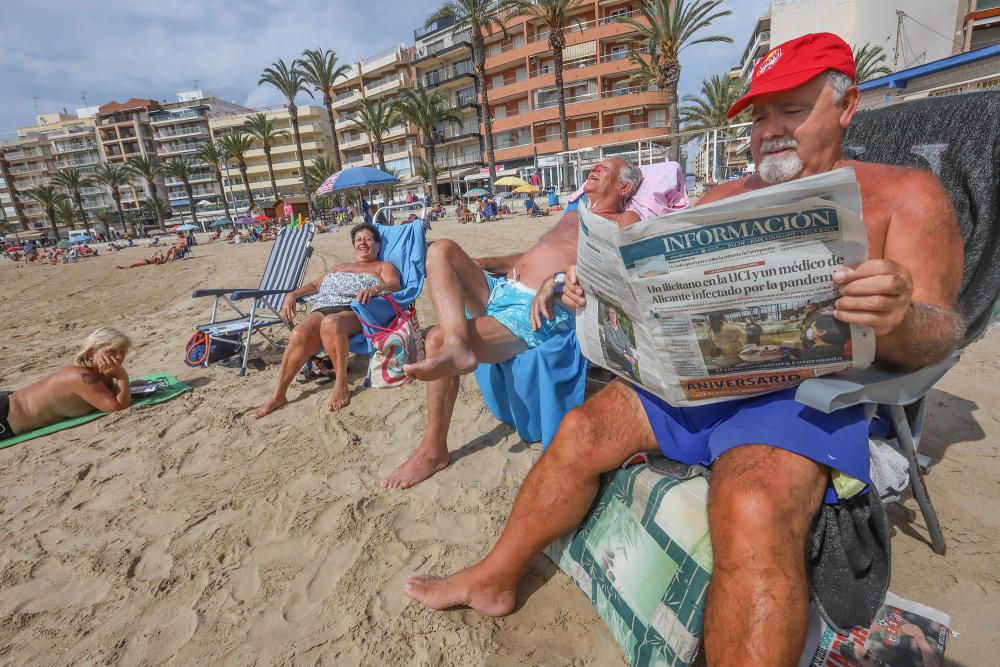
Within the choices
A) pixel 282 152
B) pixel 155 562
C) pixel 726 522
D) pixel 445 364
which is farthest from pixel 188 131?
pixel 726 522

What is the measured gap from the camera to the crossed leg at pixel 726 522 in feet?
3.16

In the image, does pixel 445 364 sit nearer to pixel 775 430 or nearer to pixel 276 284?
pixel 775 430

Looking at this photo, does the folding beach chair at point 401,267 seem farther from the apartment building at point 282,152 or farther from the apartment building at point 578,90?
the apartment building at point 282,152

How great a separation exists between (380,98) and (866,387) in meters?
50.3

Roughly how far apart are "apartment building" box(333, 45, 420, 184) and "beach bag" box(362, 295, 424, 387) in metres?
41.9

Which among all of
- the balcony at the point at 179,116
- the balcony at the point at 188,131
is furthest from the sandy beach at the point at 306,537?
the balcony at the point at 179,116

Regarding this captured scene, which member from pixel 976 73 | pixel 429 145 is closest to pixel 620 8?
pixel 429 145

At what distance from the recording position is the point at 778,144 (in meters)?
1.44

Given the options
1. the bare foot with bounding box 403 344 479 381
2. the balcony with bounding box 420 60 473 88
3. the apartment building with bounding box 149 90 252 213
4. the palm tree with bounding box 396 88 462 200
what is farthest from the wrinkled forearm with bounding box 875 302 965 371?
the apartment building with bounding box 149 90 252 213

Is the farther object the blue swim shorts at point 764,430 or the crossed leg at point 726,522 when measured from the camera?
the blue swim shorts at point 764,430

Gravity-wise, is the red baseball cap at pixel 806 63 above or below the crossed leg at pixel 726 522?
above

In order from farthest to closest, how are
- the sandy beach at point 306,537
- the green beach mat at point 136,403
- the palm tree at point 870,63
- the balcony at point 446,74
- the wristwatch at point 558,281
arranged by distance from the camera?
the balcony at point 446,74 → the palm tree at point 870,63 → the green beach mat at point 136,403 → the wristwatch at point 558,281 → the sandy beach at point 306,537

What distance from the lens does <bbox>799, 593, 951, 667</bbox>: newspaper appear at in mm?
1160

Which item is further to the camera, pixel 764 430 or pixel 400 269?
pixel 400 269
